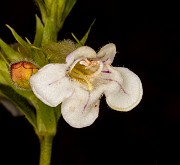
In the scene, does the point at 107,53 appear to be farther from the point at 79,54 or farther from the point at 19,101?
the point at 19,101

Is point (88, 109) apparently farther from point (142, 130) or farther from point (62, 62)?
point (142, 130)

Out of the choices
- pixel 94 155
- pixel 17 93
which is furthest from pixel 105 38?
pixel 17 93

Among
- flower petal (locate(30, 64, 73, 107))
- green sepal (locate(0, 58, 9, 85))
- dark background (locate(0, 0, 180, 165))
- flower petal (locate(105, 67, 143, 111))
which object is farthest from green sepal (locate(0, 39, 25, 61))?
dark background (locate(0, 0, 180, 165))

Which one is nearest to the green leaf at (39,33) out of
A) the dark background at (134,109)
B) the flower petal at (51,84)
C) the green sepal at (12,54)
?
the green sepal at (12,54)

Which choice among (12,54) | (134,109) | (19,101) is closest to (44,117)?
(19,101)

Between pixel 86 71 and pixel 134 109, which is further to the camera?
pixel 134 109

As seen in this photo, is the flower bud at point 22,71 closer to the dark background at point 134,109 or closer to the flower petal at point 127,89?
the flower petal at point 127,89

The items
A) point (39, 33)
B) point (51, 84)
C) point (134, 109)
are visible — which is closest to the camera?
point (51, 84)
